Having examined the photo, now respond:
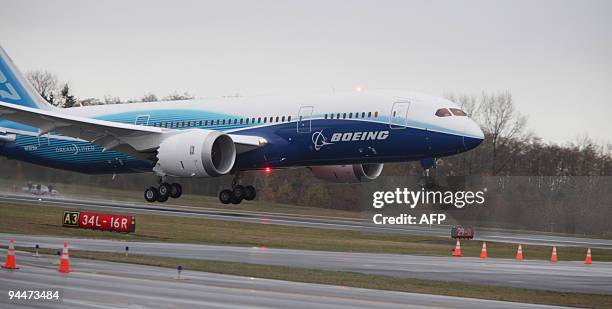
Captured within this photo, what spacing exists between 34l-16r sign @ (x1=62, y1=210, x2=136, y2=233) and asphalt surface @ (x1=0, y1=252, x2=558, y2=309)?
942 inches

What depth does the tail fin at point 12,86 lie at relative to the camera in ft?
185

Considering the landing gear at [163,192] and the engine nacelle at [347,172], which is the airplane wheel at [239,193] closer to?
the landing gear at [163,192]

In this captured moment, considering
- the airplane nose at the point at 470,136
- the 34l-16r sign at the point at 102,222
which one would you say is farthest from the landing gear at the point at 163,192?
the airplane nose at the point at 470,136

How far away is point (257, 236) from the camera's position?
2435 inches

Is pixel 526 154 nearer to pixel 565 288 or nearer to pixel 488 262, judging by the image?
pixel 488 262

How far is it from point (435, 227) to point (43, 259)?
4532 centimetres

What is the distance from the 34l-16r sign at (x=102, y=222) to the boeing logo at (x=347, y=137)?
1541cm

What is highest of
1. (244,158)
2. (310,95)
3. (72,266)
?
(310,95)

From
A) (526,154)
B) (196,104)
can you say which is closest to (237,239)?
(196,104)

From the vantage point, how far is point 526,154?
106000 mm

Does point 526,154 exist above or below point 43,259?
above

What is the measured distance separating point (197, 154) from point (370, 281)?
49.2 ft

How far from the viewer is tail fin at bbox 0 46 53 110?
2222 inches

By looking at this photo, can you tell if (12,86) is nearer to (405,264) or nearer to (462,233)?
(405,264)
